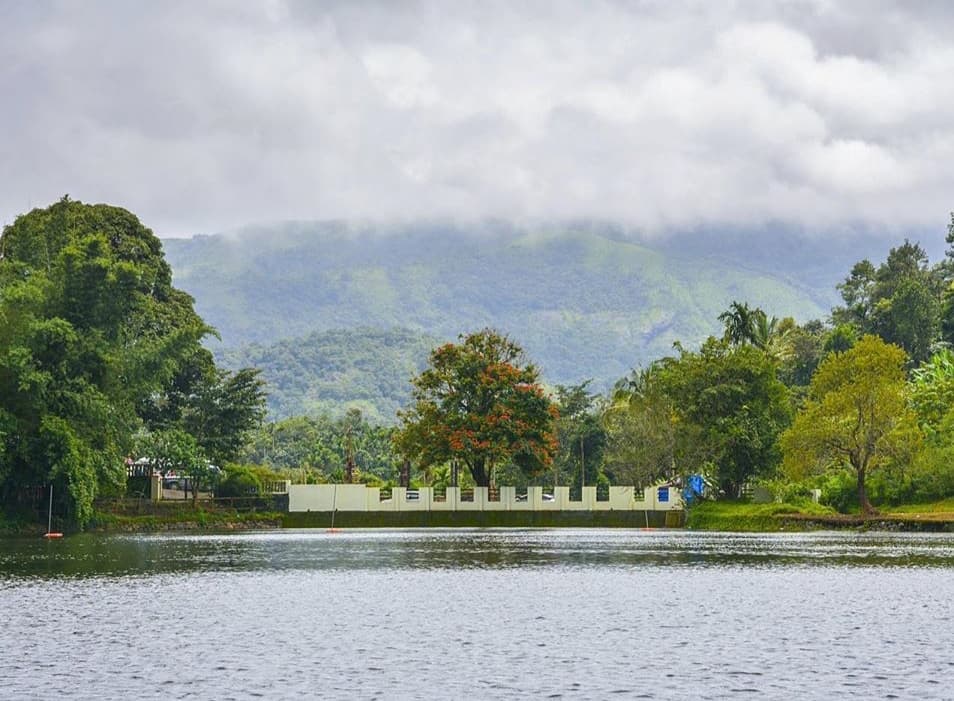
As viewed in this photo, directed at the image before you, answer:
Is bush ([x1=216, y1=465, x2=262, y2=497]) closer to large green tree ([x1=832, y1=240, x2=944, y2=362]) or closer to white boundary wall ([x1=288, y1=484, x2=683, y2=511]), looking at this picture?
white boundary wall ([x1=288, y1=484, x2=683, y2=511])

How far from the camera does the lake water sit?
18.8 meters

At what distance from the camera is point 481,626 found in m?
25.5

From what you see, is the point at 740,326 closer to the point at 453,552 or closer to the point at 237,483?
the point at 237,483

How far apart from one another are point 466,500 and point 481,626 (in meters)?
58.9

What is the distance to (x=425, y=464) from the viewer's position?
271 ft

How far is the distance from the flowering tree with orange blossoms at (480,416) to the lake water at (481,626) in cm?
3442

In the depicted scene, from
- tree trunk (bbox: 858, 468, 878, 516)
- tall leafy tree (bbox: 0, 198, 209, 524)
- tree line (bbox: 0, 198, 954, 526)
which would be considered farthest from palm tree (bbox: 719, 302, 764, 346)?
tall leafy tree (bbox: 0, 198, 209, 524)

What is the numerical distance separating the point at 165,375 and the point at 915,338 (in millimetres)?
63999

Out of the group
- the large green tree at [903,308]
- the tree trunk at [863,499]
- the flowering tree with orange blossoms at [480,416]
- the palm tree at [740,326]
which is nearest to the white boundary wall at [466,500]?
the flowering tree with orange blossoms at [480,416]

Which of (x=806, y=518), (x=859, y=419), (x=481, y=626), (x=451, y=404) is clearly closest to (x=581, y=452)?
(x=451, y=404)

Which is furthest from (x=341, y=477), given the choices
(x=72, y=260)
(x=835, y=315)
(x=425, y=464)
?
(x=835, y=315)

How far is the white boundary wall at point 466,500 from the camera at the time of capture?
81.6 metres

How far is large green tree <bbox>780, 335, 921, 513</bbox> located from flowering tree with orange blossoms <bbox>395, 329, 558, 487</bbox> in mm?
20745

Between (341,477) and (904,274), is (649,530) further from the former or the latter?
(904,274)
